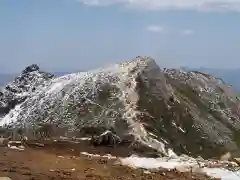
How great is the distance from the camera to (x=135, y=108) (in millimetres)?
38344

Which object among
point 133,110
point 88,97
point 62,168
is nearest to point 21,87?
point 88,97

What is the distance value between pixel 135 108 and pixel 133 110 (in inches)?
14.9

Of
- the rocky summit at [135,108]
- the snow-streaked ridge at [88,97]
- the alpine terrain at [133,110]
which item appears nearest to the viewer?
the alpine terrain at [133,110]

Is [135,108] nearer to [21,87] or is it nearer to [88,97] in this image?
[88,97]

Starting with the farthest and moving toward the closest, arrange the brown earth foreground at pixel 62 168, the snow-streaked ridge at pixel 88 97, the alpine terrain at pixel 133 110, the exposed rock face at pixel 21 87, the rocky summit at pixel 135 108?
the exposed rock face at pixel 21 87 < the snow-streaked ridge at pixel 88 97 < the rocky summit at pixel 135 108 < the alpine terrain at pixel 133 110 < the brown earth foreground at pixel 62 168

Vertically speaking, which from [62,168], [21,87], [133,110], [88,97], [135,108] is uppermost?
[21,87]

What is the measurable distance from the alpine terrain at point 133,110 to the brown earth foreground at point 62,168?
20.8 ft

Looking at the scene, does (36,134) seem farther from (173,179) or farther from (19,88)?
(173,179)

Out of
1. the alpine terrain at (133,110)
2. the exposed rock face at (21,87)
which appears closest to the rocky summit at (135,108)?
the alpine terrain at (133,110)

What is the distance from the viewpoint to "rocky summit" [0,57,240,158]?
121 feet

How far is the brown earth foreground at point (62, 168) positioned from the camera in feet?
71.7

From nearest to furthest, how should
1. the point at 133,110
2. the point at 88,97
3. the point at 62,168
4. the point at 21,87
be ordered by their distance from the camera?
the point at 62,168
the point at 133,110
the point at 88,97
the point at 21,87

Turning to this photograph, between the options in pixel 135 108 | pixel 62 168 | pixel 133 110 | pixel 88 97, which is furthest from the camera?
pixel 88 97

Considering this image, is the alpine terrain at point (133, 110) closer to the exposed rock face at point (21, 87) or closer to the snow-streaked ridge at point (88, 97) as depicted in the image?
the snow-streaked ridge at point (88, 97)
